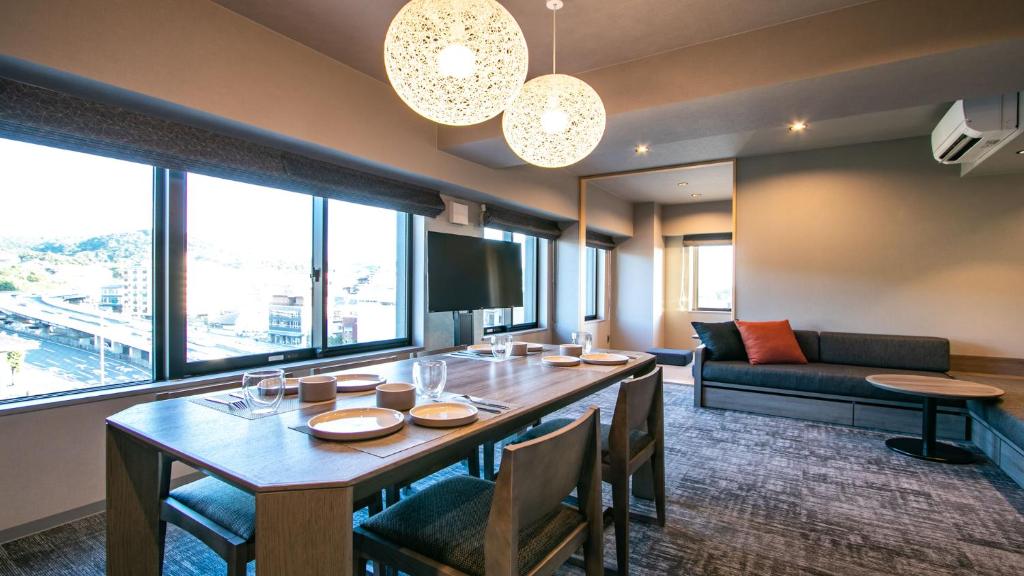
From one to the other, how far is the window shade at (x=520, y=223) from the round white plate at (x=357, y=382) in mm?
2910

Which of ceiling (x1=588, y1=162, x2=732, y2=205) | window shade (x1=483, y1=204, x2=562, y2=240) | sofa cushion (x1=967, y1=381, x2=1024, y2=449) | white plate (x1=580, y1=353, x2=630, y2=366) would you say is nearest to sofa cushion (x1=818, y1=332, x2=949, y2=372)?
sofa cushion (x1=967, y1=381, x2=1024, y2=449)

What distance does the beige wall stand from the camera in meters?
1.81

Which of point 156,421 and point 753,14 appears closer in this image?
point 156,421

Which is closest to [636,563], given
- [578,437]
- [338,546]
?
[578,437]

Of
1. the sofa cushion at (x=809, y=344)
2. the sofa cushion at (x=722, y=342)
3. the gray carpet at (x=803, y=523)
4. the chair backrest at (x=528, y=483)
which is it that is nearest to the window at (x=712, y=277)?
the sofa cushion at (x=809, y=344)

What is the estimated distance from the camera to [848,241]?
4.53m

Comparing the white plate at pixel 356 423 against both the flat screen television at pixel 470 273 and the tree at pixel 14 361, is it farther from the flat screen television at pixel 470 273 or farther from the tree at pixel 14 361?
the flat screen television at pixel 470 273

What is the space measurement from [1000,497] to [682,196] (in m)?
4.89

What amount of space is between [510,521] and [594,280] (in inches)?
244

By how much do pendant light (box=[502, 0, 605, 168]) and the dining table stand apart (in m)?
1.06

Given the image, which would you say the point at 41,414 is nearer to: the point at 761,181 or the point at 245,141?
the point at 245,141

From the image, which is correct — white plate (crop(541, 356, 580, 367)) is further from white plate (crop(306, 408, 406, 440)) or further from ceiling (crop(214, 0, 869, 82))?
ceiling (crop(214, 0, 869, 82))

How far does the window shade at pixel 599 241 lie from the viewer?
634 centimetres

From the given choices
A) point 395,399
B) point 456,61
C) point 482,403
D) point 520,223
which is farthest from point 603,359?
point 520,223
